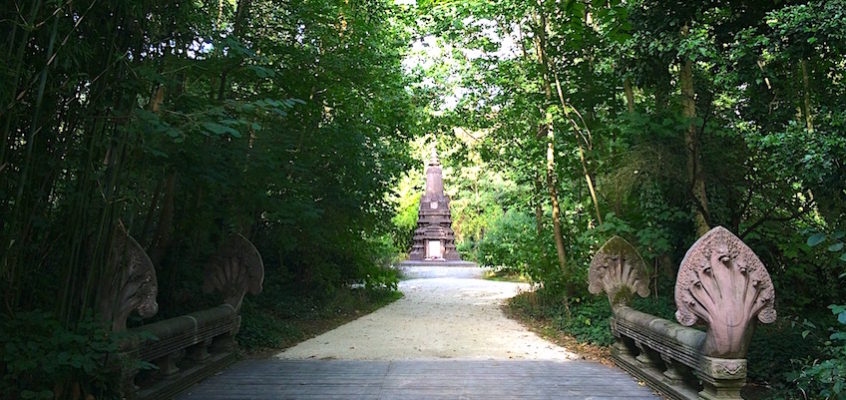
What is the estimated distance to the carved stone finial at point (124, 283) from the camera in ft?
11.9

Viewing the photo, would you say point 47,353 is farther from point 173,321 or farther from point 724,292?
point 724,292

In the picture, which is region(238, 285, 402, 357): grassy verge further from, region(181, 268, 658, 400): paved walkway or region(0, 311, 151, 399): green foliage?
region(0, 311, 151, 399): green foliage

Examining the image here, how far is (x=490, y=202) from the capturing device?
30516 millimetres

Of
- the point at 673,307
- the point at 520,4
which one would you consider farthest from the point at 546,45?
the point at 673,307

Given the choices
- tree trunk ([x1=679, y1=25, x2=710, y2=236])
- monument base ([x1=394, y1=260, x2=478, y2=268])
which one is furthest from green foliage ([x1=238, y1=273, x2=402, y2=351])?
monument base ([x1=394, y1=260, x2=478, y2=268])

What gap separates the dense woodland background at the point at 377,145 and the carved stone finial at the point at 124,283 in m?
0.17

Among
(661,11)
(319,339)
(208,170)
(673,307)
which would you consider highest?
(661,11)

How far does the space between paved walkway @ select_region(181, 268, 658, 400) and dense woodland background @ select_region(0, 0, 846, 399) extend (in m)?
1.07

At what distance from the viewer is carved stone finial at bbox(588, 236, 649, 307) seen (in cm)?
652

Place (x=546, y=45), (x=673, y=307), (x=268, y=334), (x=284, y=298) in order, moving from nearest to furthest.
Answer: (x=673, y=307), (x=268, y=334), (x=546, y=45), (x=284, y=298)

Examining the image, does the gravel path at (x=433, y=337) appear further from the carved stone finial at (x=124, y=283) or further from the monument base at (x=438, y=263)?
the monument base at (x=438, y=263)

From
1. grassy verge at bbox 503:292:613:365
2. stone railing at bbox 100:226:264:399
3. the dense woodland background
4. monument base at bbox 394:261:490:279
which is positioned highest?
the dense woodland background

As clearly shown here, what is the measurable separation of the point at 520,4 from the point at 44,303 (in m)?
7.48

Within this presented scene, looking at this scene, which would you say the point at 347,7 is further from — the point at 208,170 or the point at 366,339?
the point at 366,339
